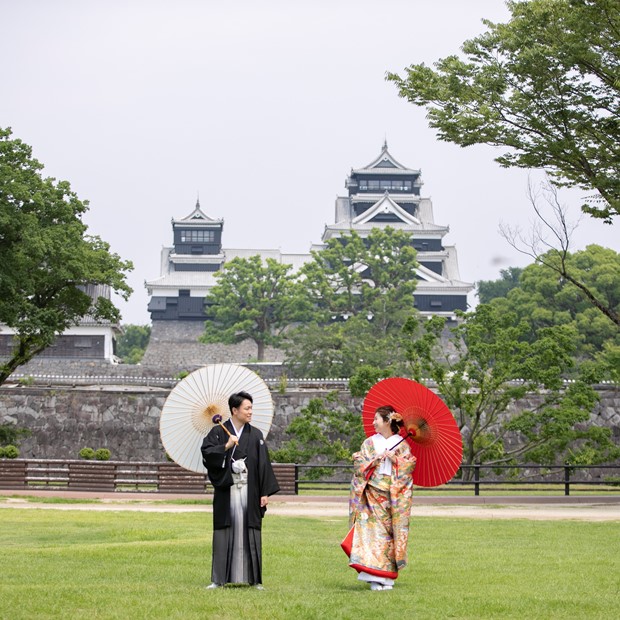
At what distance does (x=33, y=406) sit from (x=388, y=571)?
101ft

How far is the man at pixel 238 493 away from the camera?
9.12 metres

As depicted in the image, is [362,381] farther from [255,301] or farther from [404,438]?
[255,301]

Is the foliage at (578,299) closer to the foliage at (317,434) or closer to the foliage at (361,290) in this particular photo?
the foliage at (361,290)

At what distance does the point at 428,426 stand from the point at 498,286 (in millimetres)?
70772

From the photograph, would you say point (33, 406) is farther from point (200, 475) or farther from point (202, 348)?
point (202, 348)

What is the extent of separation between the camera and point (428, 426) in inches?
383

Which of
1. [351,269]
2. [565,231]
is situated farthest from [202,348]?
[565,231]

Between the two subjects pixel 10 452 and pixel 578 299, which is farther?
pixel 578 299

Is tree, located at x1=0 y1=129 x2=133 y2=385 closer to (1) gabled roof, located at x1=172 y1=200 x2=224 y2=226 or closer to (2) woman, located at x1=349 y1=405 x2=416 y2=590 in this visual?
(2) woman, located at x1=349 y1=405 x2=416 y2=590

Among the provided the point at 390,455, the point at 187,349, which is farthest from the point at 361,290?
the point at 390,455

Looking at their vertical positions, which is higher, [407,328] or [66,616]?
[407,328]

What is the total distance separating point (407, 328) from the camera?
28.1 m

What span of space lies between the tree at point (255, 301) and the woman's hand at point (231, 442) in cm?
4285

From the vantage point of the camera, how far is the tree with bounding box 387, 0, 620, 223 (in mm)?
18812
